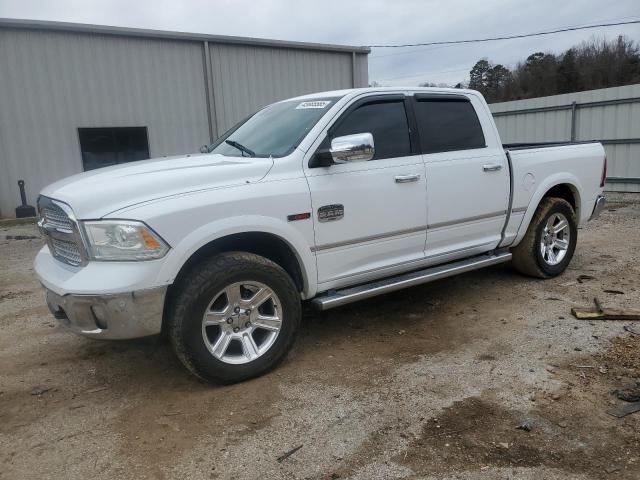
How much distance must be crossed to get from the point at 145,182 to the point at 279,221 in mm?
909

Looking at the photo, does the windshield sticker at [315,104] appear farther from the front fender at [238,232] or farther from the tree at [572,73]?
the tree at [572,73]

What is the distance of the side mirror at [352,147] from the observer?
11.9 feet

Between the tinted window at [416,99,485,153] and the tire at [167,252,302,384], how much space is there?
74.4 inches

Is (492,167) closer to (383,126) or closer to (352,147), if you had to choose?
(383,126)

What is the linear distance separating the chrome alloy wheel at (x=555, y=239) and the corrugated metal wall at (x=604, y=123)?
27.9ft

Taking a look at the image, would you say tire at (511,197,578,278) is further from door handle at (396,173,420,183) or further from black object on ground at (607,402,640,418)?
black object on ground at (607,402,640,418)


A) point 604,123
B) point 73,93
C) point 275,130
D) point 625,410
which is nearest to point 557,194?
point 625,410

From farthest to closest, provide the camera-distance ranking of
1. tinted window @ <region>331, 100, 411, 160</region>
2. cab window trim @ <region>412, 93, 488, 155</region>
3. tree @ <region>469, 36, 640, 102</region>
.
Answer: tree @ <region>469, 36, 640, 102</region> < cab window trim @ <region>412, 93, 488, 155</region> < tinted window @ <region>331, 100, 411, 160</region>

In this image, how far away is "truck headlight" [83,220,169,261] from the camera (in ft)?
10.2

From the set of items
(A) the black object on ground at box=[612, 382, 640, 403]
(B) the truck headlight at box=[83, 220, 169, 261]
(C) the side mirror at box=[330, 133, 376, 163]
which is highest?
(C) the side mirror at box=[330, 133, 376, 163]

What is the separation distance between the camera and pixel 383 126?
14.2 feet

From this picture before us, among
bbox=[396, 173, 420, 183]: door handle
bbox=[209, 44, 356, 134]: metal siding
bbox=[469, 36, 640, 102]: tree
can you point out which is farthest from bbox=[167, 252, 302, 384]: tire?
bbox=[469, 36, 640, 102]: tree

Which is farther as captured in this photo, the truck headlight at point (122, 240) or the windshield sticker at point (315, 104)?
the windshield sticker at point (315, 104)

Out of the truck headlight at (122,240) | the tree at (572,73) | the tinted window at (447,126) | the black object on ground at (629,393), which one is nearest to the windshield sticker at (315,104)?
the tinted window at (447,126)
